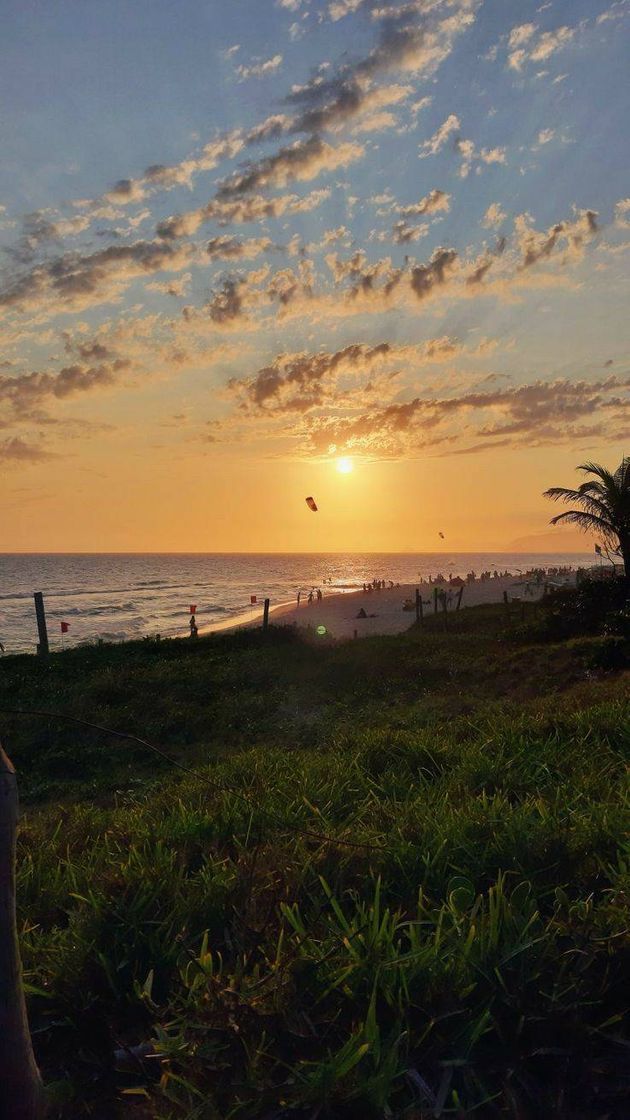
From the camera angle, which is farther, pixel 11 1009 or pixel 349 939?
pixel 349 939

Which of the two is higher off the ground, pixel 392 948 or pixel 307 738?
pixel 392 948

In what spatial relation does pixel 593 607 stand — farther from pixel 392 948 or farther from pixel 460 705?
pixel 392 948

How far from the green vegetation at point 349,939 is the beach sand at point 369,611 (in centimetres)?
2669

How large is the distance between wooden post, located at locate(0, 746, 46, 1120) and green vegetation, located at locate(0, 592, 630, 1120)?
49 cm

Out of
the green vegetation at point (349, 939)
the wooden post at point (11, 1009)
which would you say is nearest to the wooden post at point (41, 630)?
the green vegetation at point (349, 939)

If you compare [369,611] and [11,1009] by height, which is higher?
[11,1009]

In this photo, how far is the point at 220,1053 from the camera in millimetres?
2744

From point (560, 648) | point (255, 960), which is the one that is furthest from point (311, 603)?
point (255, 960)

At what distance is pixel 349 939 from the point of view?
3.27 m

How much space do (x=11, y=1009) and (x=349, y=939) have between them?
1687mm

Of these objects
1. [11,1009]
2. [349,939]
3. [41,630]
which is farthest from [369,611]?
[11,1009]

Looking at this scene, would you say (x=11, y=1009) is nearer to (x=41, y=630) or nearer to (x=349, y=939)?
(x=349, y=939)

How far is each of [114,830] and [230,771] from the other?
2052mm

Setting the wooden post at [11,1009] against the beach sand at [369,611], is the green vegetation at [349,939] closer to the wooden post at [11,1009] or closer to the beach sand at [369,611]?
the wooden post at [11,1009]
